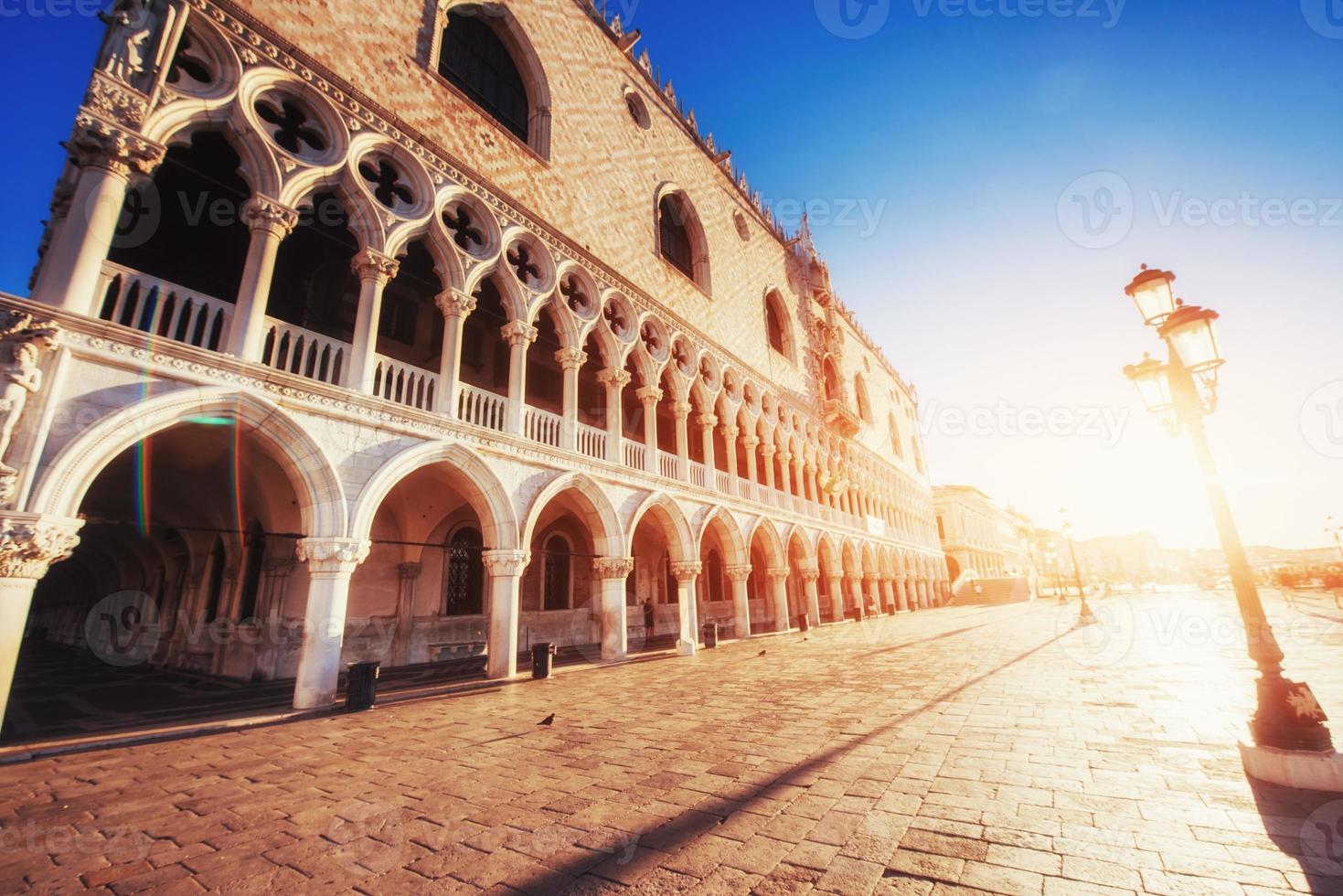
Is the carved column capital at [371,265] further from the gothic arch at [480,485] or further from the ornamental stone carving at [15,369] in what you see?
the ornamental stone carving at [15,369]

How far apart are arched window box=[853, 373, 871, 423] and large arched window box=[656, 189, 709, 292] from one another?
52.8 feet

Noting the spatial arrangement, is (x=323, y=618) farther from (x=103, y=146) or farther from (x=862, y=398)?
(x=862, y=398)

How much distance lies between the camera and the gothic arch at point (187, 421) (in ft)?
18.3

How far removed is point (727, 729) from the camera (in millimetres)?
5480

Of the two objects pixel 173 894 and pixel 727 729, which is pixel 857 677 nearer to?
pixel 727 729

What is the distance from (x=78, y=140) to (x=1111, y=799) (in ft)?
38.1

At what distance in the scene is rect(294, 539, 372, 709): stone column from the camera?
7.09 meters

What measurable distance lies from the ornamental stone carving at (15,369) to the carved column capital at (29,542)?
26 cm

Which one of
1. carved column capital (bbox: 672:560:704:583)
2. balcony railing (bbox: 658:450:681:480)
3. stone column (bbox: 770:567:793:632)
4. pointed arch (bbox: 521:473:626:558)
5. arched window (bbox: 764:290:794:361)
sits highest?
arched window (bbox: 764:290:794:361)

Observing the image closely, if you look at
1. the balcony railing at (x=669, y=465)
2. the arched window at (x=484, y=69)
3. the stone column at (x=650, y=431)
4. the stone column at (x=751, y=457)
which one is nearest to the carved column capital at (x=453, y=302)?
the arched window at (x=484, y=69)

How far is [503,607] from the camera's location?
950 centimetres

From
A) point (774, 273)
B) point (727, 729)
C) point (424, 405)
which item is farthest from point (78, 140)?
point (774, 273)

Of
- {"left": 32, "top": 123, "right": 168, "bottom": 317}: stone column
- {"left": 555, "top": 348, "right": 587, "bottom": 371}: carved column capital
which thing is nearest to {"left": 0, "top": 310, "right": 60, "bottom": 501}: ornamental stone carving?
{"left": 32, "top": 123, "right": 168, "bottom": 317}: stone column

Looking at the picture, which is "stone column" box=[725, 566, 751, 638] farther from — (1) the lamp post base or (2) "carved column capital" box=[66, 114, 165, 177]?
(2) "carved column capital" box=[66, 114, 165, 177]
